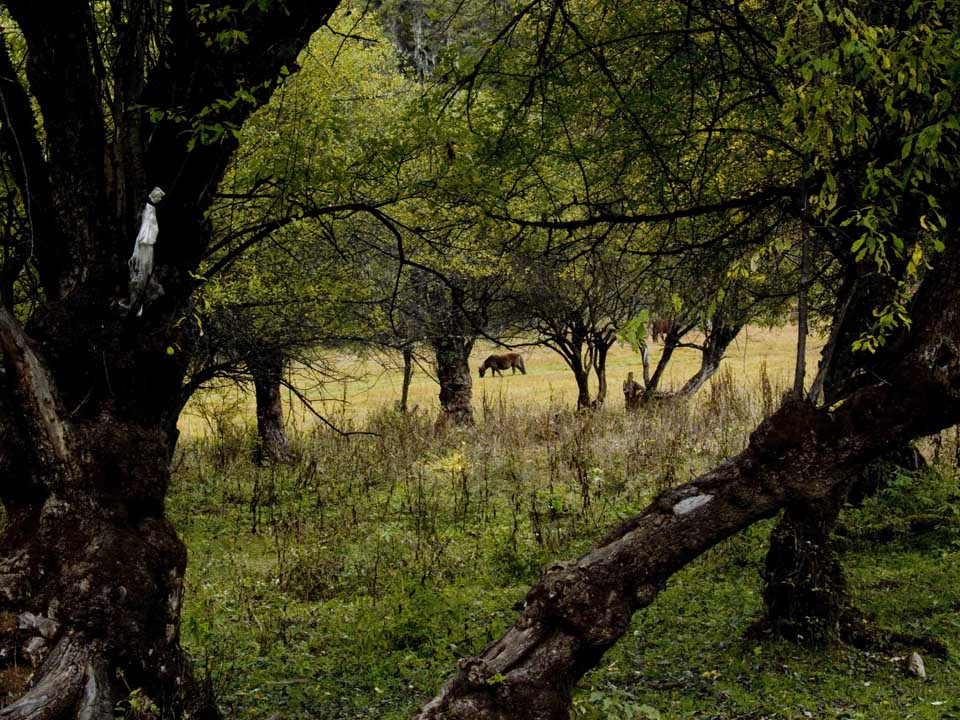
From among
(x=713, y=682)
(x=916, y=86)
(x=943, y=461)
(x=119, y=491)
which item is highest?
(x=916, y=86)

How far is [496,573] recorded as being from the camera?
877cm

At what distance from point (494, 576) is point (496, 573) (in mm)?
82

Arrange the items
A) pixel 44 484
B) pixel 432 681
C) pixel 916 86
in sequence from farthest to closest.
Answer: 1. pixel 432 681
2. pixel 44 484
3. pixel 916 86

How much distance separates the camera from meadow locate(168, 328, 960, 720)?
5898 millimetres

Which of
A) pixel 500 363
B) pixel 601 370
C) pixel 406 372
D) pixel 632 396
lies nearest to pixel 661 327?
pixel 601 370

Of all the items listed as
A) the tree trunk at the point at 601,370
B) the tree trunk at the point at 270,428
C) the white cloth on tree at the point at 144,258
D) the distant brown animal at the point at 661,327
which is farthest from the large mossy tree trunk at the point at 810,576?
the tree trunk at the point at 601,370

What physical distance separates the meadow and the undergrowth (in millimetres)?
27

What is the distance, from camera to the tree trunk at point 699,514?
464cm

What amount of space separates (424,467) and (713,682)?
8.29 meters

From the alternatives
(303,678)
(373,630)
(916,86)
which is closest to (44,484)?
(303,678)

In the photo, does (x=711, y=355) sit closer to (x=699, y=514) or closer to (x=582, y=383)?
(x=582, y=383)

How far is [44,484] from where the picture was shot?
14.8ft

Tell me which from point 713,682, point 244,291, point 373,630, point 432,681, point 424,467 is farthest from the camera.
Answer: point 424,467

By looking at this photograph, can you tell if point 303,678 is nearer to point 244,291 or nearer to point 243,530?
point 243,530
